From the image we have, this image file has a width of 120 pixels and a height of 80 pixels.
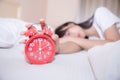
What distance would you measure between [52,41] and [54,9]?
1669 mm

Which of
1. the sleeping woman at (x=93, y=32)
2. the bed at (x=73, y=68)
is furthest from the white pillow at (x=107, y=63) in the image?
the sleeping woman at (x=93, y=32)

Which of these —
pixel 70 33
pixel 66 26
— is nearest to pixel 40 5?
pixel 66 26

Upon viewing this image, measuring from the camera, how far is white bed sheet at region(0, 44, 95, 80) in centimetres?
77

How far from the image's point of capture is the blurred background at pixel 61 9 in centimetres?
239

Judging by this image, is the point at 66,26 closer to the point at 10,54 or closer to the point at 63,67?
the point at 10,54

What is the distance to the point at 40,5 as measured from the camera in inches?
98.6

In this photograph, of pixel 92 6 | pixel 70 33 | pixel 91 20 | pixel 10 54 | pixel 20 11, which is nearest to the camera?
pixel 10 54

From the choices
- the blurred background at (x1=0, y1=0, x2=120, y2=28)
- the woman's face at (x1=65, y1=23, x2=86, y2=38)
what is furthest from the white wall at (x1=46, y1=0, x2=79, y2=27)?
the woman's face at (x1=65, y1=23, x2=86, y2=38)

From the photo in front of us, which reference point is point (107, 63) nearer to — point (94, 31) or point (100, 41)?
point (100, 41)

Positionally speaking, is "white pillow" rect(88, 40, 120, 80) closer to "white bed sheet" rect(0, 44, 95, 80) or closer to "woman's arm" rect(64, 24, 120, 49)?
"white bed sheet" rect(0, 44, 95, 80)

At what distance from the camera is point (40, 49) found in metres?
0.91

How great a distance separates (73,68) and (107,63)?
0.13 meters

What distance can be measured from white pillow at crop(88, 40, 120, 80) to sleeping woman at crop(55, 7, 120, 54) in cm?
36

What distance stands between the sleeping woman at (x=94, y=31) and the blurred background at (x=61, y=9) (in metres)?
0.71
